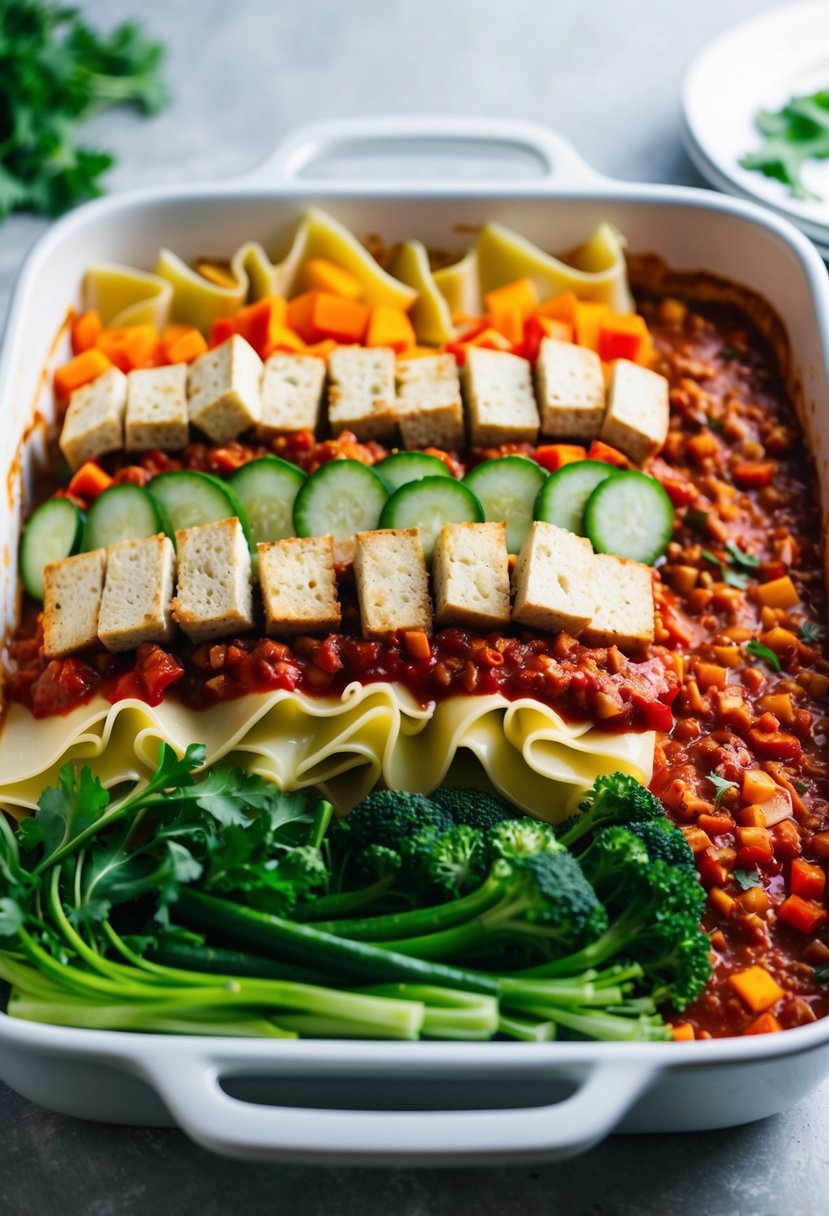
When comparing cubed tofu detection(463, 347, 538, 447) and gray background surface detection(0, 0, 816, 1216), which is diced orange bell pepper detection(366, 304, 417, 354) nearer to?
cubed tofu detection(463, 347, 538, 447)

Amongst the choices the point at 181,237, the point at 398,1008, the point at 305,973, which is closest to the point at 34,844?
the point at 305,973

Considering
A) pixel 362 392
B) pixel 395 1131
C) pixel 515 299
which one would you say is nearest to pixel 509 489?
pixel 362 392

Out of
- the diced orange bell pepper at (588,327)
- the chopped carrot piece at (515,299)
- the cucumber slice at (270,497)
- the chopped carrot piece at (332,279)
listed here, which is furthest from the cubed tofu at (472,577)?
the chopped carrot piece at (332,279)

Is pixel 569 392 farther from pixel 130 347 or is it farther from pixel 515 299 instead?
pixel 130 347

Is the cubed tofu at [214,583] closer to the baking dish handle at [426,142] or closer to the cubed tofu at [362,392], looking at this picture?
the cubed tofu at [362,392]

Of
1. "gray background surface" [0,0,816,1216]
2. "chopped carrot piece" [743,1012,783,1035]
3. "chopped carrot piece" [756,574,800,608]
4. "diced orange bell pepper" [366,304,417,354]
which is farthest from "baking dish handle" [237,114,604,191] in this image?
"chopped carrot piece" [743,1012,783,1035]

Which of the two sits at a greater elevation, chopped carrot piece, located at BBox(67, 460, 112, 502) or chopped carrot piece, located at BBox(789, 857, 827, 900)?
chopped carrot piece, located at BBox(789, 857, 827, 900)

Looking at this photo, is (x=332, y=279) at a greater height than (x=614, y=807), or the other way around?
(x=332, y=279)

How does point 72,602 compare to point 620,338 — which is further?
point 620,338
